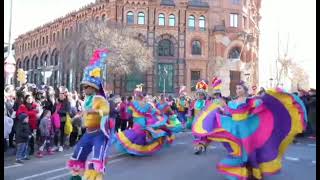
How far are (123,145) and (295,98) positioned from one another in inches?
198

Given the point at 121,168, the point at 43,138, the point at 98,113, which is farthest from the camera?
the point at 43,138

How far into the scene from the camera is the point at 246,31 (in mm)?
51969

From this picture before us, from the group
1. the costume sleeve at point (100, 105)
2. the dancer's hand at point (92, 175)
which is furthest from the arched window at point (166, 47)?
the dancer's hand at point (92, 175)

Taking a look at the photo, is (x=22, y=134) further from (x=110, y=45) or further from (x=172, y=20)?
(x=172, y=20)

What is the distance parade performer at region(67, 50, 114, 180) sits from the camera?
670 centimetres

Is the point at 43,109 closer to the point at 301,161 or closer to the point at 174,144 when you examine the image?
the point at 174,144

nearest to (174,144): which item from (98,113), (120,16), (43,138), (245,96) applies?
(43,138)

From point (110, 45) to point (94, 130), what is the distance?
33804 millimetres

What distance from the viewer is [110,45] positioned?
40344 millimetres

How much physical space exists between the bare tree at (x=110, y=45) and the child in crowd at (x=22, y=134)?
2701cm

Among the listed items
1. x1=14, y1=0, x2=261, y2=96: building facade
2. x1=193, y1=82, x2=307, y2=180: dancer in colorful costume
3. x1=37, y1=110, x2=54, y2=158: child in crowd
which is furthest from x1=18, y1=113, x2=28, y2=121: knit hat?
x1=14, y1=0, x2=261, y2=96: building facade

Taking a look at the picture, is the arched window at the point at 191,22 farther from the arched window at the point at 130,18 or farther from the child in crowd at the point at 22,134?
the child in crowd at the point at 22,134

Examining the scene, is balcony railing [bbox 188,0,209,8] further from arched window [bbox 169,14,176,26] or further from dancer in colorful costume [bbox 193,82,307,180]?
dancer in colorful costume [bbox 193,82,307,180]

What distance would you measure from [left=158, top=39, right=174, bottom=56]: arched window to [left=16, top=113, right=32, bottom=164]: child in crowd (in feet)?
138
